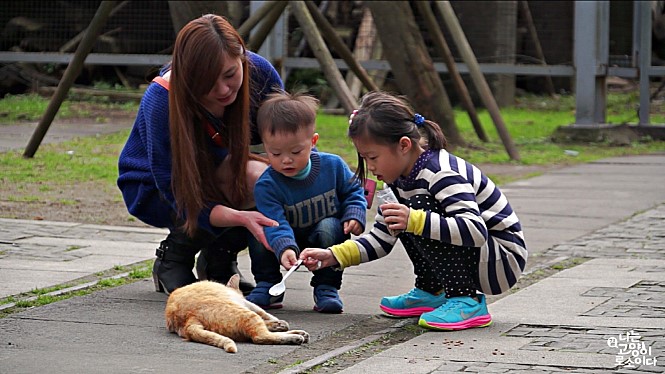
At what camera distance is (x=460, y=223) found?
3.87 meters

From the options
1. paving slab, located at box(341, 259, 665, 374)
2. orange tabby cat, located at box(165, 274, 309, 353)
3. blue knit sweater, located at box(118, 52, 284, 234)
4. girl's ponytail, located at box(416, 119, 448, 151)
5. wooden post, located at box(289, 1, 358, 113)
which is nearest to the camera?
paving slab, located at box(341, 259, 665, 374)

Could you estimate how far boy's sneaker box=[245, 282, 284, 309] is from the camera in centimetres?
435

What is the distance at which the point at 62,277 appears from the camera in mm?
4926

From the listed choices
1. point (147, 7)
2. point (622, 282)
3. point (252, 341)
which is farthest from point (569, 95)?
point (252, 341)

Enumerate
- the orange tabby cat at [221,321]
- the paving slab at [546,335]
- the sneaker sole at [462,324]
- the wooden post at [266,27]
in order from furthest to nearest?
the wooden post at [266,27], the sneaker sole at [462,324], the orange tabby cat at [221,321], the paving slab at [546,335]

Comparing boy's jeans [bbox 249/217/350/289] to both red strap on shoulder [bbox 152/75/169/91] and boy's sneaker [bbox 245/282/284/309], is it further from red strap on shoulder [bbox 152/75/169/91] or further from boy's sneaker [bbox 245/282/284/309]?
red strap on shoulder [bbox 152/75/169/91]

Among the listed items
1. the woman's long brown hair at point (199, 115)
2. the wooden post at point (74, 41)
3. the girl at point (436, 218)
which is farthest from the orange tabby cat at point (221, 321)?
the wooden post at point (74, 41)

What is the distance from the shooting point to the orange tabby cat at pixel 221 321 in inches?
146

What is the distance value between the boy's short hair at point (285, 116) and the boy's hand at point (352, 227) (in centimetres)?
41

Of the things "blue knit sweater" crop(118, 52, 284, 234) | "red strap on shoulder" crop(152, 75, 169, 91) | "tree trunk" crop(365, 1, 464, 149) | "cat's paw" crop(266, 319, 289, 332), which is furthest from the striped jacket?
"tree trunk" crop(365, 1, 464, 149)

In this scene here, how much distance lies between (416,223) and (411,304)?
49 cm

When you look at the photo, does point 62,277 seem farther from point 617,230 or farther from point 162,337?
point 617,230

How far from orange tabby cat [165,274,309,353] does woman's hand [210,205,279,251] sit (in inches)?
14.6

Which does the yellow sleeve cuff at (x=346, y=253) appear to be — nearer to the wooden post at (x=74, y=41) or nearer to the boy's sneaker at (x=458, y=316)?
the boy's sneaker at (x=458, y=316)
